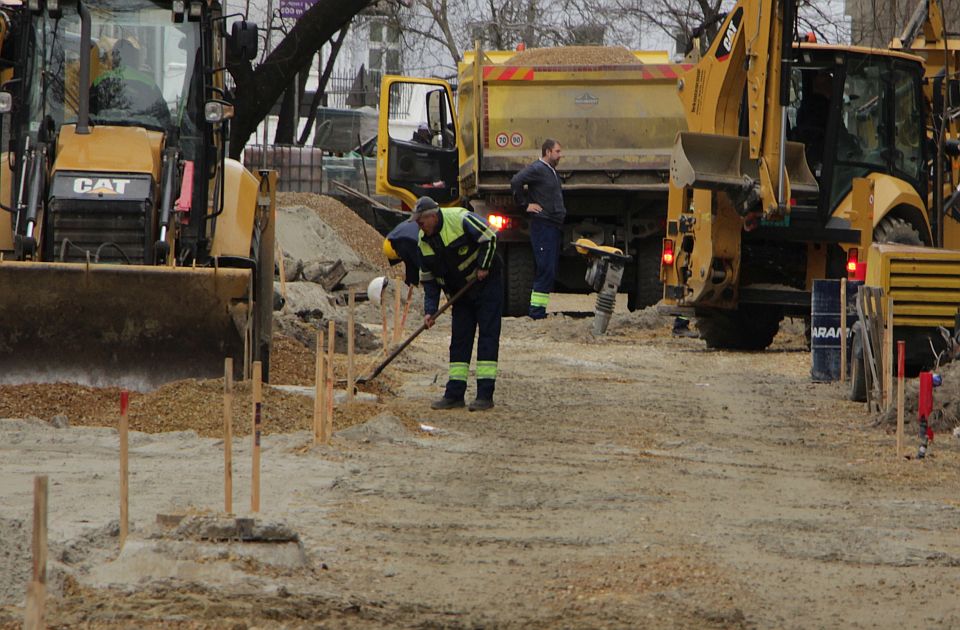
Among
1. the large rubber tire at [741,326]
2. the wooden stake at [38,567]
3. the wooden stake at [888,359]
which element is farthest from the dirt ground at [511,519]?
the large rubber tire at [741,326]

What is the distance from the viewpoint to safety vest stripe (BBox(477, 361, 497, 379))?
11.5 m

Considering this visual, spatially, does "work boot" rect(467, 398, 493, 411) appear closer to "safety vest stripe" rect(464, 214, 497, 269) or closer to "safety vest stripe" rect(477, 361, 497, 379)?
"safety vest stripe" rect(477, 361, 497, 379)

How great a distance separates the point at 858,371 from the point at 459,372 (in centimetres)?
298

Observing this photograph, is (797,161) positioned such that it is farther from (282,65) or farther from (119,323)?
(119,323)

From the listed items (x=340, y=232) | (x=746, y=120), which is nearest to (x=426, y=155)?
(x=746, y=120)

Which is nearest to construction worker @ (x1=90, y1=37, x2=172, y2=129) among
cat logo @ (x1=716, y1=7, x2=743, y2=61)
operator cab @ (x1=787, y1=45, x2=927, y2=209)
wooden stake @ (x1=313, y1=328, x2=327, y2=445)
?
wooden stake @ (x1=313, y1=328, x2=327, y2=445)

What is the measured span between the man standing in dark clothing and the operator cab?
3154mm

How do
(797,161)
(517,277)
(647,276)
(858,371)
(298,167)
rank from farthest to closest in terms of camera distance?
(298,167)
(647,276)
(517,277)
(797,161)
(858,371)

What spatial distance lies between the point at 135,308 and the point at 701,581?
555 centimetres

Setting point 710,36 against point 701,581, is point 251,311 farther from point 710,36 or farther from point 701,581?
point 710,36

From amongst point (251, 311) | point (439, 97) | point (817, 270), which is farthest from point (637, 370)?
point (439, 97)

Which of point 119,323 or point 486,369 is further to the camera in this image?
point 486,369

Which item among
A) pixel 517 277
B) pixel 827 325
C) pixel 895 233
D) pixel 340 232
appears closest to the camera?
pixel 827 325

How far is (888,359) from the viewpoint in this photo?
10.4m
